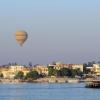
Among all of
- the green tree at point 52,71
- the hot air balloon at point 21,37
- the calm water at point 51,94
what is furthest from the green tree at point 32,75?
the hot air balloon at point 21,37

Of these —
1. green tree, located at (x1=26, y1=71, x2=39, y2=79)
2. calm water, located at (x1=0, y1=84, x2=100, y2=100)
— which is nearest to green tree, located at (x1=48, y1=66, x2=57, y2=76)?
green tree, located at (x1=26, y1=71, x2=39, y2=79)

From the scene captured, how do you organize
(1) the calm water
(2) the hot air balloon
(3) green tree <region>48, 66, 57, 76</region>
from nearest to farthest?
1. (1) the calm water
2. (2) the hot air balloon
3. (3) green tree <region>48, 66, 57, 76</region>

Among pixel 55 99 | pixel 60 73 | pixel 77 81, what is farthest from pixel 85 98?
pixel 60 73

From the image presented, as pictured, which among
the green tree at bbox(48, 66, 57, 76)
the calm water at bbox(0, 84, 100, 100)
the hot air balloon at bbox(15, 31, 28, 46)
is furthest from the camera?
the green tree at bbox(48, 66, 57, 76)

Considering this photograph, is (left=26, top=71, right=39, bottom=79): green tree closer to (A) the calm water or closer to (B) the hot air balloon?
(A) the calm water

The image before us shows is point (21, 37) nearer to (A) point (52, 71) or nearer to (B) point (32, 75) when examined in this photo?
(B) point (32, 75)

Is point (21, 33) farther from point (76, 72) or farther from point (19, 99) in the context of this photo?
point (76, 72)

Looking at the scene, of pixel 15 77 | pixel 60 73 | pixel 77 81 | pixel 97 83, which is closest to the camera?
pixel 97 83

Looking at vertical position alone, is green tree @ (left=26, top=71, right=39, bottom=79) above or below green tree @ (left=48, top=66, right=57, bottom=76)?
below

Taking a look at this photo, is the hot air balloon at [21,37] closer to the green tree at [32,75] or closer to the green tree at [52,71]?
the green tree at [52,71]

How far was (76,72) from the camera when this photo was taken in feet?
621

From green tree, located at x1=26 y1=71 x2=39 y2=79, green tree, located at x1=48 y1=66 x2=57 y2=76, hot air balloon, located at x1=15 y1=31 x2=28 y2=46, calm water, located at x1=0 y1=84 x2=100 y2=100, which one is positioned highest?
hot air balloon, located at x1=15 y1=31 x2=28 y2=46

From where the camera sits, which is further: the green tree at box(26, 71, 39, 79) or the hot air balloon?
the green tree at box(26, 71, 39, 79)

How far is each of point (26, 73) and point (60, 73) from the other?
511 inches
